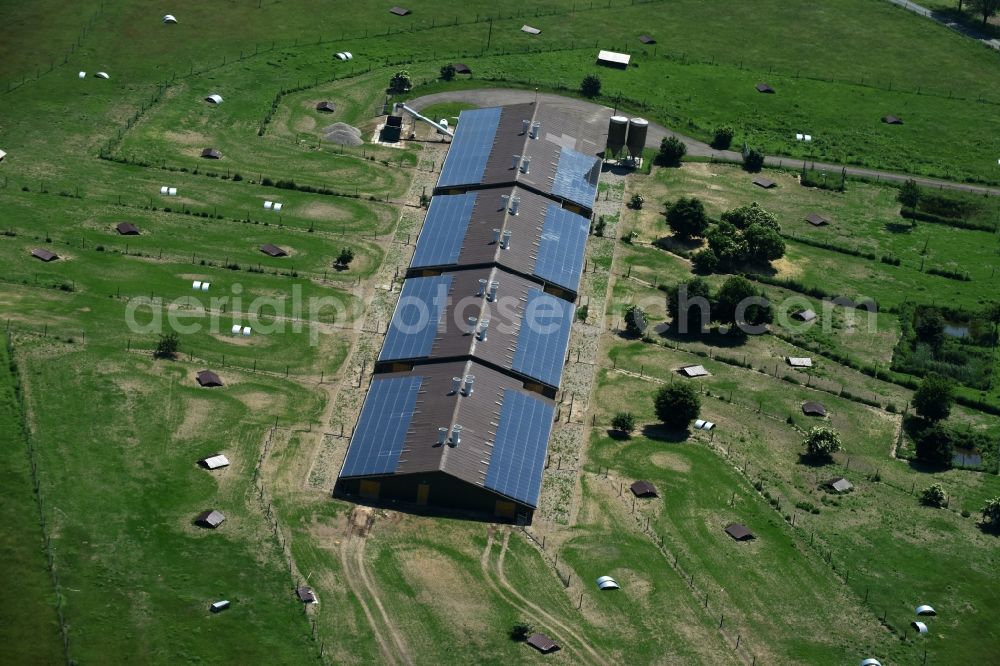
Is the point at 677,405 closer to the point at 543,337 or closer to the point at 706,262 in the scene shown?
the point at 543,337

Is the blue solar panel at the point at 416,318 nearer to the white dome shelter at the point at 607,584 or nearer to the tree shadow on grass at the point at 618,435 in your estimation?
the tree shadow on grass at the point at 618,435

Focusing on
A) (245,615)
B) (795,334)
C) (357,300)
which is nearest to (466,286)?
(357,300)

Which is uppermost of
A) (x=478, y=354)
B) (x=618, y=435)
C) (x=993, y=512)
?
(x=478, y=354)

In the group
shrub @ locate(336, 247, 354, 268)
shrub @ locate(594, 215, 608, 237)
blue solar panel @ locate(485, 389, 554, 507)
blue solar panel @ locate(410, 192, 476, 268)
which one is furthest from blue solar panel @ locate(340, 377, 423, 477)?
shrub @ locate(594, 215, 608, 237)

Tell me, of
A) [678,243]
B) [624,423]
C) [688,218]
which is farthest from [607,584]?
[688,218]

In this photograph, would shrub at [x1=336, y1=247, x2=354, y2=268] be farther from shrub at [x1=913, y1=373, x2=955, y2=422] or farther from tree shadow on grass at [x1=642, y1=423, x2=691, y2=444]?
shrub at [x1=913, y1=373, x2=955, y2=422]

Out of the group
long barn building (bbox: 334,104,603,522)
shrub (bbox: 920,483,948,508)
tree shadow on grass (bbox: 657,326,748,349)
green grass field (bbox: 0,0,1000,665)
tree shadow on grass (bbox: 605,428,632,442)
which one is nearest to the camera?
green grass field (bbox: 0,0,1000,665)

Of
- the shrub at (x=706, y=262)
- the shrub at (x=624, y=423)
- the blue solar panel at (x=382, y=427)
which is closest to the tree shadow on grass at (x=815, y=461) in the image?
the shrub at (x=624, y=423)
